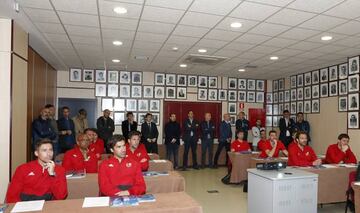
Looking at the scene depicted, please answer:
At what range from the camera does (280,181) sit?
3.55 metres

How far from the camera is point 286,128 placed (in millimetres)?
9062

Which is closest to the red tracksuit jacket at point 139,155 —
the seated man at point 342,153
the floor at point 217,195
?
the floor at point 217,195

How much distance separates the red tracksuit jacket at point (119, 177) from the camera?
3178 millimetres

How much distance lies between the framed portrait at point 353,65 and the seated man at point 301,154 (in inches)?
111

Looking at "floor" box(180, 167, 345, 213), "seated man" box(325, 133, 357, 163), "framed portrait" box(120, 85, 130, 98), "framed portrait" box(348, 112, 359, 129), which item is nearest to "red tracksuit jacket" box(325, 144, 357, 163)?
"seated man" box(325, 133, 357, 163)

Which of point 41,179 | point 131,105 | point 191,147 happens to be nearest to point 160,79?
point 131,105

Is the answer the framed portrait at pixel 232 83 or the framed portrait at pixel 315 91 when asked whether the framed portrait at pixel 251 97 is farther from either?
the framed portrait at pixel 315 91

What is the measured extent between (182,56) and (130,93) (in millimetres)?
3024

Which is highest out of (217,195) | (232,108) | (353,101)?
(353,101)

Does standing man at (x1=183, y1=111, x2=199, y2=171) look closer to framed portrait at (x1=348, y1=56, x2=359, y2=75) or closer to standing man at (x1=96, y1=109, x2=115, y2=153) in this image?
standing man at (x1=96, y1=109, x2=115, y2=153)

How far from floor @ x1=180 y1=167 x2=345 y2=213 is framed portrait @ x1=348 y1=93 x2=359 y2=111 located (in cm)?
279

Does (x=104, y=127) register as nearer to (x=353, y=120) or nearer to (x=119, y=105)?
(x=119, y=105)

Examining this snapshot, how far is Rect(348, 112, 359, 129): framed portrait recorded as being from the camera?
6730 millimetres

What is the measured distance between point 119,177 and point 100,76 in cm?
634
